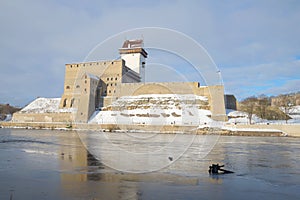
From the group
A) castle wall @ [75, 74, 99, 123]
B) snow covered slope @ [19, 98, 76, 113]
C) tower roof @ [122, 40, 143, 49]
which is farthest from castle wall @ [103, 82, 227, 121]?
tower roof @ [122, 40, 143, 49]

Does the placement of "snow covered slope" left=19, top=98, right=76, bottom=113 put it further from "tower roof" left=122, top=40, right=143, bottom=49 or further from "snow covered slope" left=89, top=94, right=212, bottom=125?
"tower roof" left=122, top=40, right=143, bottom=49

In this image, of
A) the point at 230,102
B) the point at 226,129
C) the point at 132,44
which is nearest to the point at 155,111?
the point at 230,102

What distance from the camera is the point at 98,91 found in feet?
245

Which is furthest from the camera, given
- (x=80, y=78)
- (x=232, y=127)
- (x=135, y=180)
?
(x=80, y=78)

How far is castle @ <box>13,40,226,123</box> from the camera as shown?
6236cm

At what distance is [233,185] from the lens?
28.0 ft

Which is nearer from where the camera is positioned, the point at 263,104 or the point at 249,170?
the point at 249,170

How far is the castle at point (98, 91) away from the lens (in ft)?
205

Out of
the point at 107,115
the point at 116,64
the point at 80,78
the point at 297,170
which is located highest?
the point at 116,64

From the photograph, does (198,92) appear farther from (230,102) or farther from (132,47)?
(132,47)

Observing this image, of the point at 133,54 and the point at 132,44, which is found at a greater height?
the point at 132,44

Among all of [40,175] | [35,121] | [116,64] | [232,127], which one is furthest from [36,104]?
[40,175]

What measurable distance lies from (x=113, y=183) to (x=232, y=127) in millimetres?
45709

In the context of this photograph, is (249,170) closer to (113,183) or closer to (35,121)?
(113,183)
